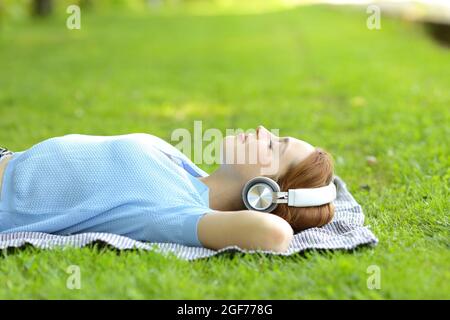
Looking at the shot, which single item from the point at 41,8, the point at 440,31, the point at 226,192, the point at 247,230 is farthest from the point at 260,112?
the point at 41,8

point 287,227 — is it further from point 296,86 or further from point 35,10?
point 35,10

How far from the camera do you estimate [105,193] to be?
3.36m

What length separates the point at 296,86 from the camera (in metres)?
8.73

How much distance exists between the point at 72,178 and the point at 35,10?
1653cm

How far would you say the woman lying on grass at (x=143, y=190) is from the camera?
3.29 meters

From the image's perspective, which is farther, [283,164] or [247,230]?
[283,164]

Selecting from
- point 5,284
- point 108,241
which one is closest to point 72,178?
point 108,241

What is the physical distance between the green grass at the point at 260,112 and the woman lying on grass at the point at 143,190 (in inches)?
8.3

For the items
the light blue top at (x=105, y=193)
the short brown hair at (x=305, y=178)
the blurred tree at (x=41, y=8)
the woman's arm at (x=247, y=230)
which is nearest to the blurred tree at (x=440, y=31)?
the blurred tree at (x=41, y=8)

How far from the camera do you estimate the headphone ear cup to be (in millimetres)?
3291

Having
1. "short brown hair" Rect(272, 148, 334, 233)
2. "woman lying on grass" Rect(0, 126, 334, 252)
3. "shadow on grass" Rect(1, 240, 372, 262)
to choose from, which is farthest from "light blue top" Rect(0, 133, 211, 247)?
"short brown hair" Rect(272, 148, 334, 233)

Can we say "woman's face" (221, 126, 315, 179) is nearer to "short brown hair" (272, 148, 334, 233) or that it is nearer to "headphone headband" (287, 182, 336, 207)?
"short brown hair" (272, 148, 334, 233)

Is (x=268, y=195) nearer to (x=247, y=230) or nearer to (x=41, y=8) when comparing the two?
(x=247, y=230)

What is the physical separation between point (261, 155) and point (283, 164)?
0.11 metres
